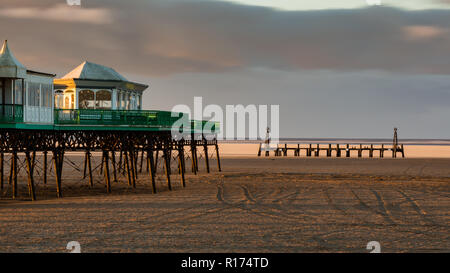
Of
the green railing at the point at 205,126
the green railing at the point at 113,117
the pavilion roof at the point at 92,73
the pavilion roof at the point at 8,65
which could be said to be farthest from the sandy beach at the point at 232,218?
the pavilion roof at the point at 92,73

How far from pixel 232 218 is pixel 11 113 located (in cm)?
1231

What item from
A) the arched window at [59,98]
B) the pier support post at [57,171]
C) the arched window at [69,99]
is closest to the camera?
the pier support post at [57,171]

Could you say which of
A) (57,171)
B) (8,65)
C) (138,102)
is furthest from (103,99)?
(8,65)

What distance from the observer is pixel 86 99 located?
3422 cm

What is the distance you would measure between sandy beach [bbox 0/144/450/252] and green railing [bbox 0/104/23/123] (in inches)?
162

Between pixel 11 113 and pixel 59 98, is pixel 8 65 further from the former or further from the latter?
pixel 59 98

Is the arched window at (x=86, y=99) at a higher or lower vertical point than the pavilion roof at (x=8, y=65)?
lower

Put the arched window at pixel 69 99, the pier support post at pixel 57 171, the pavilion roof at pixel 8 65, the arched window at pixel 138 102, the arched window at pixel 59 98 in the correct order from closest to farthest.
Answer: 1. the pavilion roof at pixel 8 65
2. the pier support post at pixel 57 171
3. the arched window at pixel 69 99
4. the arched window at pixel 59 98
5. the arched window at pixel 138 102

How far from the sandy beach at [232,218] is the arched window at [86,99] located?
5.10 metres

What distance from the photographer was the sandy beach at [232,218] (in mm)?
18703

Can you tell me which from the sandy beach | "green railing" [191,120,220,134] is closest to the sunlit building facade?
the sandy beach

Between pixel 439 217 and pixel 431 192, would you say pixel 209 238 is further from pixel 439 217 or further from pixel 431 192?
pixel 431 192

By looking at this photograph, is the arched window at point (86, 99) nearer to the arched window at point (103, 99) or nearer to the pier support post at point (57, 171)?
the arched window at point (103, 99)

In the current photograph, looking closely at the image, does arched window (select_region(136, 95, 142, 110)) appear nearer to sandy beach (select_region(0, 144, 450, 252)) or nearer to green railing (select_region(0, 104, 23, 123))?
sandy beach (select_region(0, 144, 450, 252))
